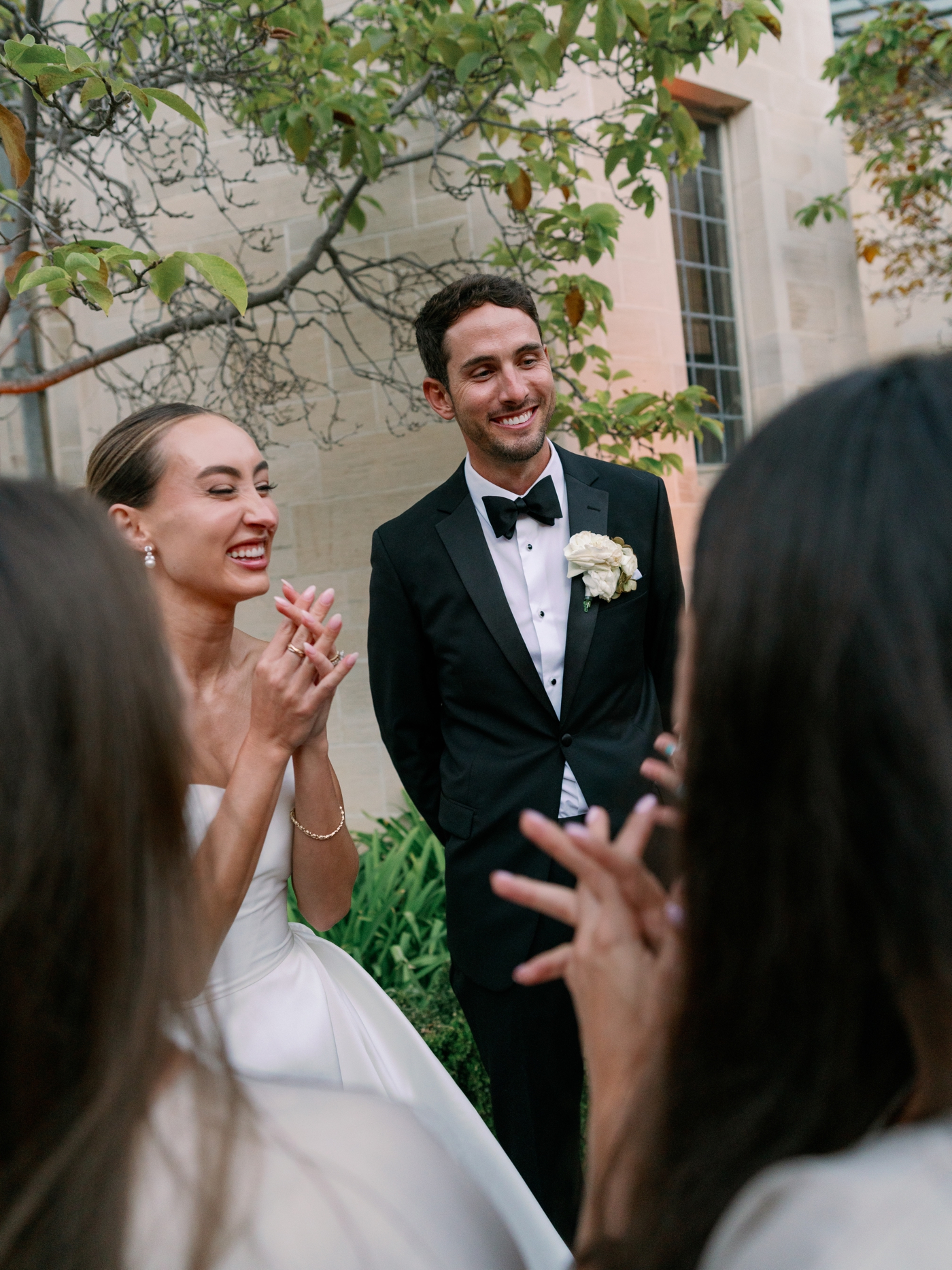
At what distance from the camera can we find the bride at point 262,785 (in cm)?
216

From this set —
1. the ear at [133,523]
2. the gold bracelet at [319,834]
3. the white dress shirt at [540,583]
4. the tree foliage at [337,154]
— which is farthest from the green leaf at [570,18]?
the gold bracelet at [319,834]

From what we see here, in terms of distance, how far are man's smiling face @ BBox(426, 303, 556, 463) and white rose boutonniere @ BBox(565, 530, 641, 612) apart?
0.33m

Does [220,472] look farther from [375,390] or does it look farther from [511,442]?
[375,390]

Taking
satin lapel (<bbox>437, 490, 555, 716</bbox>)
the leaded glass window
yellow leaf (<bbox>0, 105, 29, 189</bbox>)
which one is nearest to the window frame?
the leaded glass window

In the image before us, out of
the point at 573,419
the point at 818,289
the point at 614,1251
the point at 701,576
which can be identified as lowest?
the point at 614,1251

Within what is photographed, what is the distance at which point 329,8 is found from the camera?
18.4 feet

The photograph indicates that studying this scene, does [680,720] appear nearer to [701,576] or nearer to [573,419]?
[701,576]

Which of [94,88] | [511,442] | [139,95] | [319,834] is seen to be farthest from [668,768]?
[94,88]

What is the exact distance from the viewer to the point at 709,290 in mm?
6945

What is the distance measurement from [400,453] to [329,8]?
246 cm

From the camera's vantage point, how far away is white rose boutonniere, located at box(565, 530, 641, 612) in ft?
9.02

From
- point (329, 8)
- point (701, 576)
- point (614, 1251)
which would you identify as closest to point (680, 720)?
point (701, 576)

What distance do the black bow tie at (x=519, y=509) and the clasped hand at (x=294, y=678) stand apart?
A: 0.83 meters

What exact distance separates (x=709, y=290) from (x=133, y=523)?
5525mm
